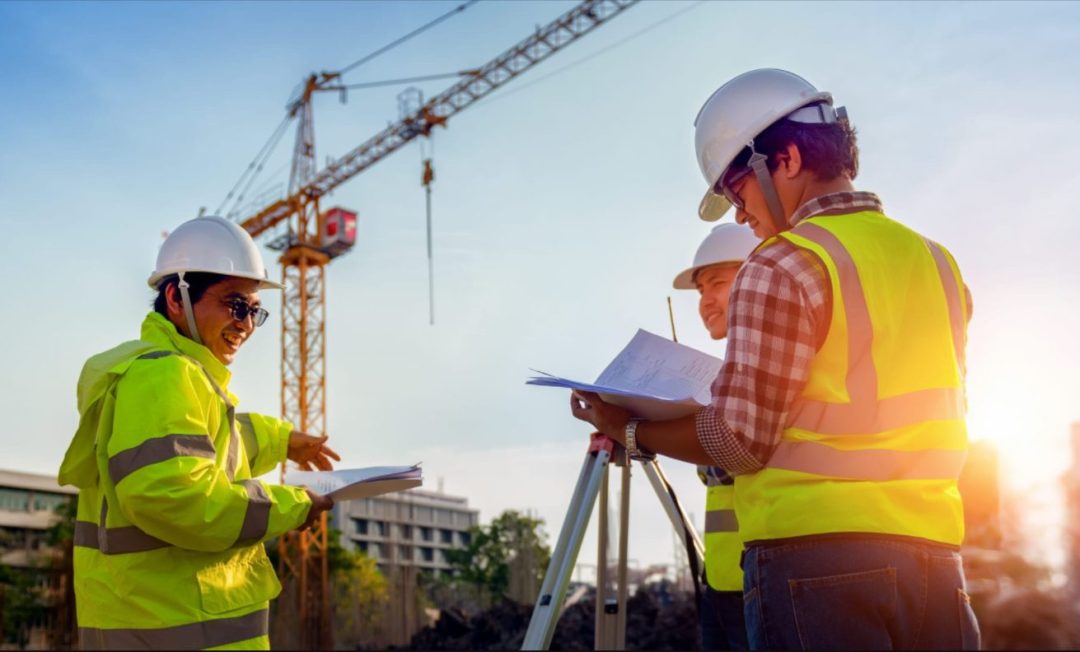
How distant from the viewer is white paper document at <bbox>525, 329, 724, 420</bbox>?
2.45 m

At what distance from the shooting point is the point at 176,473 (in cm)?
275

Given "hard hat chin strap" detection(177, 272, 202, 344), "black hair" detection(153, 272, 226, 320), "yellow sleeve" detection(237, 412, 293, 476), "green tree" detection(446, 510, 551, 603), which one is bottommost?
"green tree" detection(446, 510, 551, 603)

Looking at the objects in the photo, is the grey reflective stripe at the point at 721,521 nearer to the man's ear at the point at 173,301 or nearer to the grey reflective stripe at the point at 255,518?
the grey reflective stripe at the point at 255,518

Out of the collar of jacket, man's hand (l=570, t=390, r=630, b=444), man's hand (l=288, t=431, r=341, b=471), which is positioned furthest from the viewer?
man's hand (l=288, t=431, r=341, b=471)

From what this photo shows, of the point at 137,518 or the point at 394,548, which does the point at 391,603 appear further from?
the point at 137,518

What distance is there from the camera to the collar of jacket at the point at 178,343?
3244 millimetres

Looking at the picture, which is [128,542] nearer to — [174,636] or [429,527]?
[174,636]

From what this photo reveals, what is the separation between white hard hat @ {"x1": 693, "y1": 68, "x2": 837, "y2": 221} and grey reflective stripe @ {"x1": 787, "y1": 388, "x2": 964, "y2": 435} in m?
0.79

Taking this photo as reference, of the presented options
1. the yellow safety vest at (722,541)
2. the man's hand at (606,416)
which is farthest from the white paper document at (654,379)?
the yellow safety vest at (722,541)

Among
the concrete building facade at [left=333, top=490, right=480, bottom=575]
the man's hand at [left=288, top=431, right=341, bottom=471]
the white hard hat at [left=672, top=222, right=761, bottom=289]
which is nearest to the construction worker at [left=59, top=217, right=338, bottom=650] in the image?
the man's hand at [left=288, top=431, right=341, bottom=471]

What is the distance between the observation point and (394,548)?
77.5 feet

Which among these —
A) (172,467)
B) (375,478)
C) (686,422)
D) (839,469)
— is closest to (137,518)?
(172,467)

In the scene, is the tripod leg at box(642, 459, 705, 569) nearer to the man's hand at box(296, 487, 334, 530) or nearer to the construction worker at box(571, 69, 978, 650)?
the man's hand at box(296, 487, 334, 530)

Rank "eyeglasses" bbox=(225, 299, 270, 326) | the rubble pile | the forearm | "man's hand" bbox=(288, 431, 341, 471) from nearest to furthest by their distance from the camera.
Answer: the forearm < "eyeglasses" bbox=(225, 299, 270, 326) < "man's hand" bbox=(288, 431, 341, 471) < the rubble pile
